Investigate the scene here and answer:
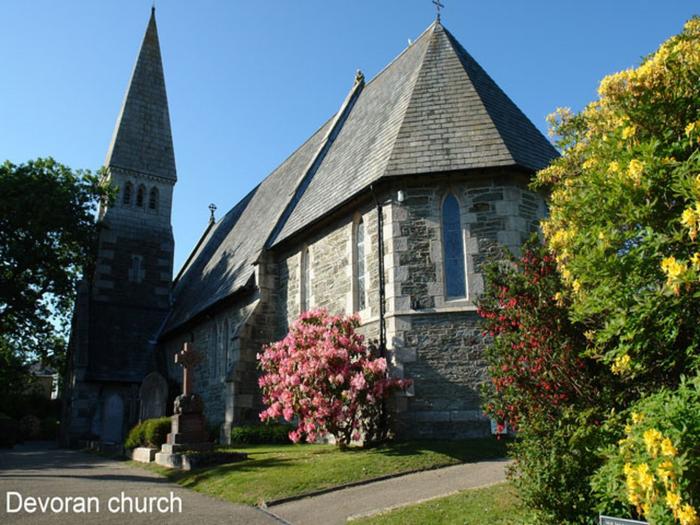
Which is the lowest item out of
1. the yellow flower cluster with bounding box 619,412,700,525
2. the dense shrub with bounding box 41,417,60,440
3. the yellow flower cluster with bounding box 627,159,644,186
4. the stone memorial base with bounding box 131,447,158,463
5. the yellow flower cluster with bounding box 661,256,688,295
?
the dense shrub with bounding box 41,417,60,440

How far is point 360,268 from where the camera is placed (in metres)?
15.0

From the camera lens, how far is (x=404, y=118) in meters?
15.5

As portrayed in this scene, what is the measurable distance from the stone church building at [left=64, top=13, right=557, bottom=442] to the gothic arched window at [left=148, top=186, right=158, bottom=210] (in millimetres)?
6246

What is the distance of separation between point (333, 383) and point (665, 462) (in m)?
8.82

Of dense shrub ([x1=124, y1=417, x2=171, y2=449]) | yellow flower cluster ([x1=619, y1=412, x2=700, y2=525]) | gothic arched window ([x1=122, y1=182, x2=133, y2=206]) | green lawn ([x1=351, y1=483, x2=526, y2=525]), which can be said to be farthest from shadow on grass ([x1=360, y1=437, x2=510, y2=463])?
gothic arched window ([x1=122, y1=182, x2=133, y2=206])

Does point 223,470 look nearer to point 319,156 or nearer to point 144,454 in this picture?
point 144,454

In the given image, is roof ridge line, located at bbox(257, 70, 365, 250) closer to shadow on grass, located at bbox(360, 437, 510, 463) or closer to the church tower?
shadow on grass, located at bbox(360, 437, 510, 463)

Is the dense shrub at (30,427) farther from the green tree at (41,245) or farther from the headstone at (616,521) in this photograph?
the headstone at (616,521)

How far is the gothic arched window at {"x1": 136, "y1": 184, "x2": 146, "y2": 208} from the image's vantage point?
106 feet

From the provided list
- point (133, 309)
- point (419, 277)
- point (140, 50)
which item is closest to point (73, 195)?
point (133, 309)

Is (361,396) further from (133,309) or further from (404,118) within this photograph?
(133,309)

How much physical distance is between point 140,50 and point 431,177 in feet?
91.6

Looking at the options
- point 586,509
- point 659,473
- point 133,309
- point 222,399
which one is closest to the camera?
point 659,473

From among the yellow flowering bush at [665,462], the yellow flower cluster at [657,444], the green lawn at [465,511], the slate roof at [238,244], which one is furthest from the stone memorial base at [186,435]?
the yellow flower cluster at [657,444]
